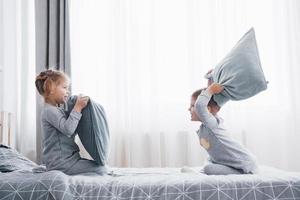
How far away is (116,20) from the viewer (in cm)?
325

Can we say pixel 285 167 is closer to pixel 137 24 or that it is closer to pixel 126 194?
pixel 137 24

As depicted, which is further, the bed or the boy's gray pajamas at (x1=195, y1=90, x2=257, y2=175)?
the boy's gray pajamas at (x1=195, y1=90, x2=257, y2=175)

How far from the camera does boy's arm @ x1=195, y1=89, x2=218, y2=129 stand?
68.6 inches

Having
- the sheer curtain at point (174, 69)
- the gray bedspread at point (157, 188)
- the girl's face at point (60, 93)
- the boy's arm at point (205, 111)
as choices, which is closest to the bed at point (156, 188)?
the gray bedspread at point (157, 188)

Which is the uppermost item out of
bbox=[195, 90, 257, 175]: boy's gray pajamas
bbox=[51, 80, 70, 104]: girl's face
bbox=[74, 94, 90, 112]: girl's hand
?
bbox=[51, 80, 70, 104]: girl's face

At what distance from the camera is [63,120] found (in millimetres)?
1740

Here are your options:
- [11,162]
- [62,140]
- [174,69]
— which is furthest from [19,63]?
[62,140]

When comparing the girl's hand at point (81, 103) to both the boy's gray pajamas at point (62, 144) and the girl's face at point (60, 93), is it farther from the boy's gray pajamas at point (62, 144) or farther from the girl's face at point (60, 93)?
the girl's face at point (60, 93)

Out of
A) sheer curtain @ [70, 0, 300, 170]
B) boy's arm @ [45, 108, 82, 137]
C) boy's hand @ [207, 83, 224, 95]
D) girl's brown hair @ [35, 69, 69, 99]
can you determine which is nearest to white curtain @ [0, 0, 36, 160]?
sheer curtain @ [70, 0, 300, 170]

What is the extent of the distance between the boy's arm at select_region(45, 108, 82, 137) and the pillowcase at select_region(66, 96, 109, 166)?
49mm

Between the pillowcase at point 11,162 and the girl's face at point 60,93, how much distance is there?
38 cm

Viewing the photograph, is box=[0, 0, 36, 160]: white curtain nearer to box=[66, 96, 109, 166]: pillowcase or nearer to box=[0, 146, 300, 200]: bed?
box=[66, 96, 109, 166]: pillowcase

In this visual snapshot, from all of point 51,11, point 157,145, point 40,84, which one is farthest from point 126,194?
point 51,11

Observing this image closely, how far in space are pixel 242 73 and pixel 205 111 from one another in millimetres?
244
